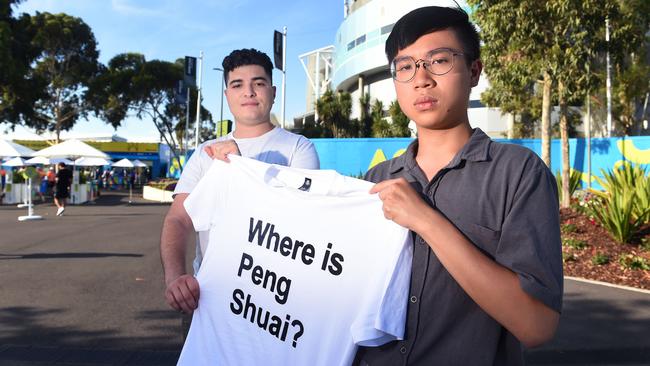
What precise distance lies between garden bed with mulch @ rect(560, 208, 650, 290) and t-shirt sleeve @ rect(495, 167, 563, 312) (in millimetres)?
6947

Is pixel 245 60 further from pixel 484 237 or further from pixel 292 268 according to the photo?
pixel 484 237

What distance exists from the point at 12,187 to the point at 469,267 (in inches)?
1048

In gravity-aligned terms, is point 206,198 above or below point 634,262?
above

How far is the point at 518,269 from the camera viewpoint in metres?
1.30

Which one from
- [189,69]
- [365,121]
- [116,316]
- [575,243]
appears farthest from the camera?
[365,121]

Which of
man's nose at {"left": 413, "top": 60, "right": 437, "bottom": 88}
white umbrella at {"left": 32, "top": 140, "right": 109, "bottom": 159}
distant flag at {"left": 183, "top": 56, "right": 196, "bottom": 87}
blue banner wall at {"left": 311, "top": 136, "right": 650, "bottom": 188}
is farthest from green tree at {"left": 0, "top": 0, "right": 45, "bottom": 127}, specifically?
man's nose at {"left": 413, "top": 60, "right": 437, "bottom": 88}

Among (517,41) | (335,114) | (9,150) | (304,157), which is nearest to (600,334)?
(304,157)

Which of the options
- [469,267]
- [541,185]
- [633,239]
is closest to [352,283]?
[469,267]

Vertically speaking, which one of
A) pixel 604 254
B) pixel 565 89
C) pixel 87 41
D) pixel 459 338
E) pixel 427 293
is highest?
pixel 87 41

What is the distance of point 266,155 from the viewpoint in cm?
244

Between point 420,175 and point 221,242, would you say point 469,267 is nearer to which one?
point 420,175

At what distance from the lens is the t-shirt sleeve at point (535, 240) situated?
1292 mm

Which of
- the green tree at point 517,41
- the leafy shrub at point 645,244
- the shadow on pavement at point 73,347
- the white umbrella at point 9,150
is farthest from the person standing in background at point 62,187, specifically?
the leafy shrub at point 645,244

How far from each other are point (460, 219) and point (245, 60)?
4.58ft
